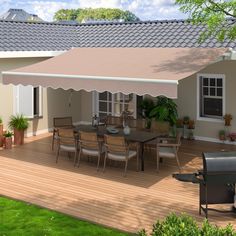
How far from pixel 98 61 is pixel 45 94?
6.28m

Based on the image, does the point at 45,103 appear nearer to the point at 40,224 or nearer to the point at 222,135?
the point at 222,135

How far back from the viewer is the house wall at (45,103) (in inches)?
873

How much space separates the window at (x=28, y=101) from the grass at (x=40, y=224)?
10.5 m

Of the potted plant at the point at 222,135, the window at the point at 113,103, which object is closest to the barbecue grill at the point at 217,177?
the potted plant at the point at 222,135

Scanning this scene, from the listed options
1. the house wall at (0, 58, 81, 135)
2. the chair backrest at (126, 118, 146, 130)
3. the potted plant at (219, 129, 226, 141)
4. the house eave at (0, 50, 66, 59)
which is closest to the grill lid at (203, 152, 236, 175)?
the chair backrest at (126, 118, 146, 130)

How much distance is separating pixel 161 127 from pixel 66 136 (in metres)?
4.50

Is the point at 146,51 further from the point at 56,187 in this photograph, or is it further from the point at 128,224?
the point at 128,224

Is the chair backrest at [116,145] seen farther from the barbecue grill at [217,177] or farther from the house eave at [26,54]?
the house eave at [26,54]

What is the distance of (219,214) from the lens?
1237 cm

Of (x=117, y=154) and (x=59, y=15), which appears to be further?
(x=59, y=15)

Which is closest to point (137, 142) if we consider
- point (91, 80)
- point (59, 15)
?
point (91, 80)

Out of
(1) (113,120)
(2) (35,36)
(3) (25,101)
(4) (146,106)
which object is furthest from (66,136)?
(2) (35,36)

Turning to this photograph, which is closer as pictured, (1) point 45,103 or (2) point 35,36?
(1) point 45,103

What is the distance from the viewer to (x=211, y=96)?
75.6 feet
